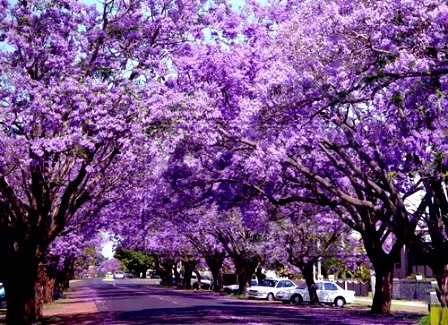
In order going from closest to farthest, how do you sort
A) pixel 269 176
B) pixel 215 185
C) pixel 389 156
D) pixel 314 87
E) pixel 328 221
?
pixel 314 87 < pixel 389 156 < pixel 269 176 < pixel 215 185 < pixel 328 221

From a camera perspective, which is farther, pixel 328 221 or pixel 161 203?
pixel 328 221

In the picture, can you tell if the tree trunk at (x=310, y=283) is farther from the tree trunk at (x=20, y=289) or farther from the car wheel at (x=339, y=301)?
the tree trunk at (x=20, y=289)

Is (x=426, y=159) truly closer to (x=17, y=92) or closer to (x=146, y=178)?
(x=17, y=92)

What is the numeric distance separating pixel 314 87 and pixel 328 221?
58.1ft

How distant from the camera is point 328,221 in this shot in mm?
34812

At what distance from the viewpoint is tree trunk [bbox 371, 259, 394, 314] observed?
30.7m

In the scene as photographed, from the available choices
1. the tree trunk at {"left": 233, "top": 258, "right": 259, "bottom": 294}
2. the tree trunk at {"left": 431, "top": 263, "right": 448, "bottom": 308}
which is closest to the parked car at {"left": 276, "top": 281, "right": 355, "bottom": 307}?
the tree trunk at {"left": 233, "top": 258, "right": 259, "bottom": 294}

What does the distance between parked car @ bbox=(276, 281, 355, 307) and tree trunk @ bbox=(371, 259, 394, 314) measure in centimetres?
1192

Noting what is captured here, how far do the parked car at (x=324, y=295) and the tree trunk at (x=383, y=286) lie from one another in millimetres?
11921

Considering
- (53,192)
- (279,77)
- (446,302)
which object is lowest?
(446,302)

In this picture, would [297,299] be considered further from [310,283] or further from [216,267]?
[216,267]

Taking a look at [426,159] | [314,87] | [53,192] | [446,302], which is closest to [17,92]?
[53,192]

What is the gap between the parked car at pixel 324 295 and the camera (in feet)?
143

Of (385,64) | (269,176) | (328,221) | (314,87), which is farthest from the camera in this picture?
(328,221)
